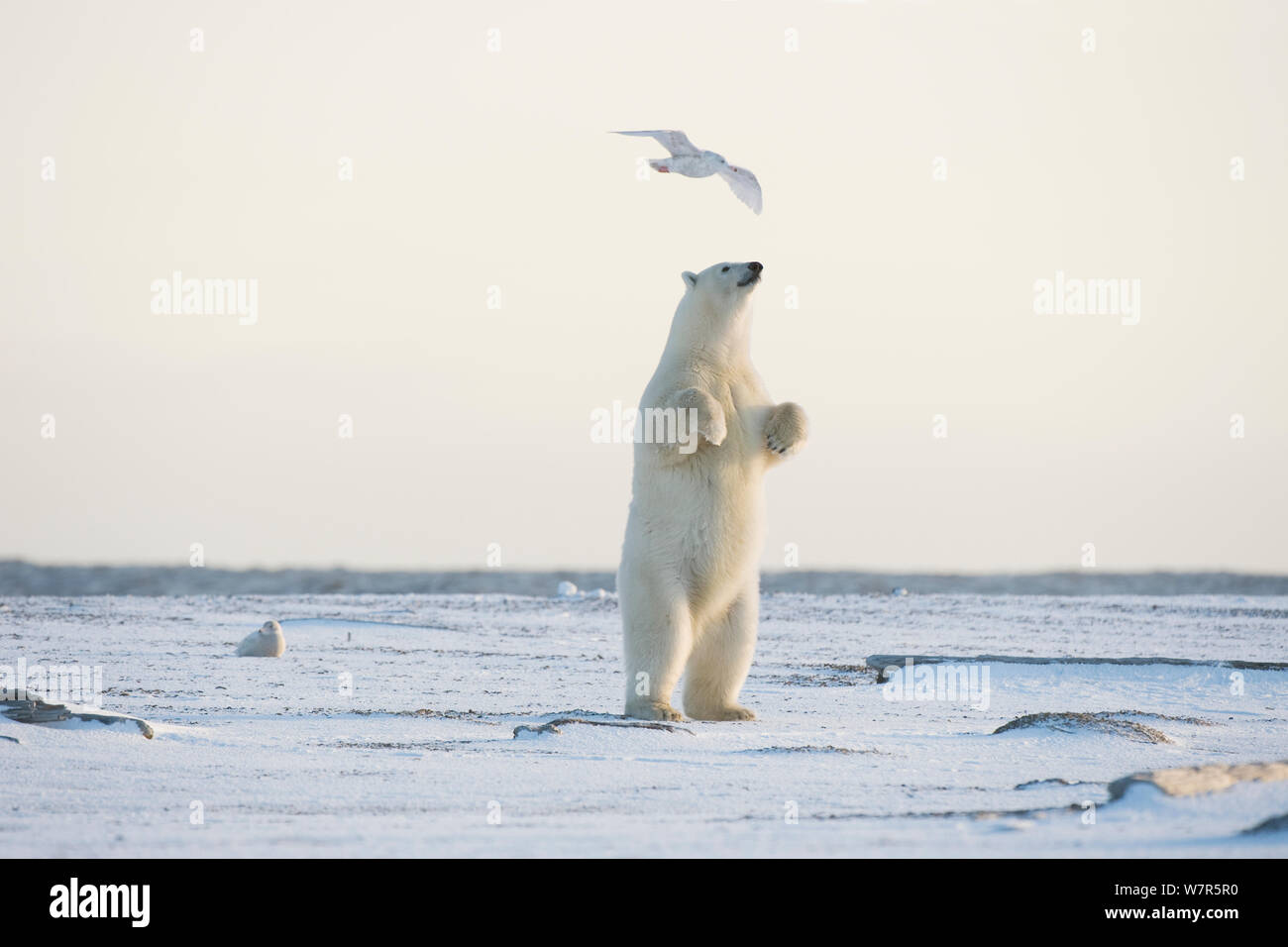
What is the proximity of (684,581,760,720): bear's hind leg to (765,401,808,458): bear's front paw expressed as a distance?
0.75 m

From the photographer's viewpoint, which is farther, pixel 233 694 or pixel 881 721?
pixel 233 694

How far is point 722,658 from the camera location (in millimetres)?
7812

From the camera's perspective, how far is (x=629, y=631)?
296 inches

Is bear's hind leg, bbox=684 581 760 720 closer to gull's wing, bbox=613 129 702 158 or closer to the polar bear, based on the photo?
the polar bear

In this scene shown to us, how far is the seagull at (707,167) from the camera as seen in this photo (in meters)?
7.56

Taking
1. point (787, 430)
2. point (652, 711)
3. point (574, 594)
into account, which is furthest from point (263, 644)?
point (574, 594)

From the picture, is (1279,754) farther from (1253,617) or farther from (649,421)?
(1253,617)

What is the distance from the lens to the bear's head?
7.93 metres

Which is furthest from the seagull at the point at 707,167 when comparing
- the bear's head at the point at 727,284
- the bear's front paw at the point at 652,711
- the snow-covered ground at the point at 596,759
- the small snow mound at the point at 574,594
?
the small snow mound at the point at 574,594

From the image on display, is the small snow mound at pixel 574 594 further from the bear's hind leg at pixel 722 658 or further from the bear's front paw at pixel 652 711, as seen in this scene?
the bear's front paw at pixel 652 711

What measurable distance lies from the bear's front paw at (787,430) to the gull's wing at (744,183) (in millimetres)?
1043

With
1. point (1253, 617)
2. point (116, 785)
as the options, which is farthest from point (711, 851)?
point (1253, 617)

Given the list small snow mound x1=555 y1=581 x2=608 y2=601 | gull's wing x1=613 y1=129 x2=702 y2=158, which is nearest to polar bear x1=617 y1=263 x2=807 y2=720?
gull's wing x1=613 y1=129 x2=702 y2=158
